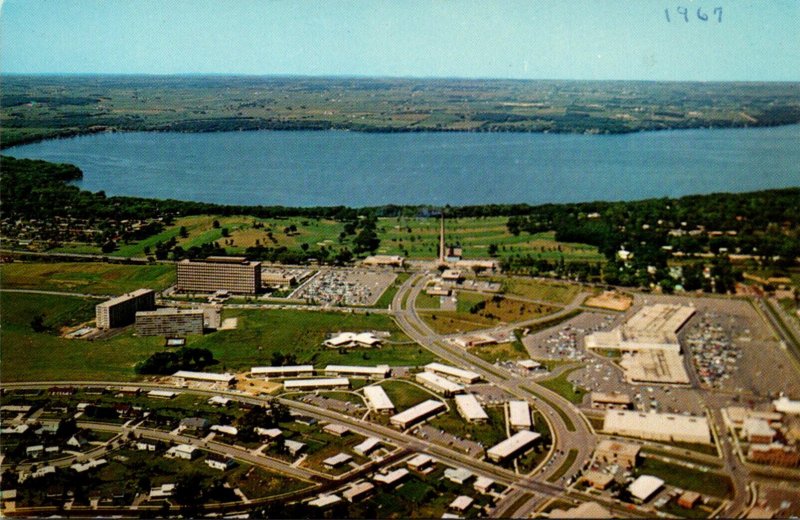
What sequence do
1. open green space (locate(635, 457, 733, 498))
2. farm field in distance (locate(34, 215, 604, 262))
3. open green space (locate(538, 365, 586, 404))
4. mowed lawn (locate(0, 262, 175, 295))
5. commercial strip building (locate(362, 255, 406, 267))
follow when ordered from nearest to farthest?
open green space (locate(635, 457, 733, 498)), open green space (locate(538, 365, 586, 404)), mowed lawn (locate(0, 262, 175, 295)), commercial strip building (locate(362, 255, 406, 267)), farm field in distance (locate(34, 215, 604, 262))

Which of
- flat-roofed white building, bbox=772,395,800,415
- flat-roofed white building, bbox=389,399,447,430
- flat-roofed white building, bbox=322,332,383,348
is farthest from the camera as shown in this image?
flat-roofed white building, bbox=322,332,383,348

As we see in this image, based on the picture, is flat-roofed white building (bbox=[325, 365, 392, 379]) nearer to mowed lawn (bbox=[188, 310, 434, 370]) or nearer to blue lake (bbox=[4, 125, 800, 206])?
mowed lawn (bbox=[188, 310, 434, 370])

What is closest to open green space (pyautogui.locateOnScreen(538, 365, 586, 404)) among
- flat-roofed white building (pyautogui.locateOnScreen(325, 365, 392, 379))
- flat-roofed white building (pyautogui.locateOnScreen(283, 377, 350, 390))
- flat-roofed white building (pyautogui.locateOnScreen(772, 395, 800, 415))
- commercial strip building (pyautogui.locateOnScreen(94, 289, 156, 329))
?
flat-roofed white building (pyautogui.locateOnScreen(325, 365, 392, 379))

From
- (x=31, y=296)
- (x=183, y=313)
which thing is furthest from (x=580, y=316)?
(x=31, y=296)

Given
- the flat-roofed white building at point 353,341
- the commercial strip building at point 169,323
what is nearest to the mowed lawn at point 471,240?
the flat-roofed white building at point 353,341

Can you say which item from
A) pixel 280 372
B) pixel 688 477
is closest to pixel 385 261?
pixel 280 372

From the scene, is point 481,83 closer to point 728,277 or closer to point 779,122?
point 779,122
